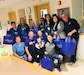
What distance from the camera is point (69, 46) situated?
348cm

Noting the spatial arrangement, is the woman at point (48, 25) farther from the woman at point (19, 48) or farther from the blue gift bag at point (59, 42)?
the woman at point (19, 48)

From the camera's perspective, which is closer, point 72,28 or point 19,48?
point 19,48

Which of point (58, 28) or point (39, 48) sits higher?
point (58, 28)

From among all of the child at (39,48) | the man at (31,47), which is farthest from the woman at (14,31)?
the child at (39,48)

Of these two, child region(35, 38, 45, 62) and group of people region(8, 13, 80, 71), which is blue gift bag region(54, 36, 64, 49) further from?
child region(35, 38, 45, 62)

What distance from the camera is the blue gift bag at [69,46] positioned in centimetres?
349

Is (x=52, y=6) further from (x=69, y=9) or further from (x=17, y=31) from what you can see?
(x=17, y=31)

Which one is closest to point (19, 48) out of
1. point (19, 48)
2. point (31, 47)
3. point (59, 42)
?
point (19, 48)

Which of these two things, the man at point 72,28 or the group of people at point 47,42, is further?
the man at point 72,28

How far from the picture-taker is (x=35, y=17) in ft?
19.0

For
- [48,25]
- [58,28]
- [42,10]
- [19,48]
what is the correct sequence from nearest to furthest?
[19,48]
[58,28]
[48,25]
[42,10]

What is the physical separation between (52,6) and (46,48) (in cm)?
186

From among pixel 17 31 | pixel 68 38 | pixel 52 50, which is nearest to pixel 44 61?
pixel 52 50

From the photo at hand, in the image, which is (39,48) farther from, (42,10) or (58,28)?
(42,10)
